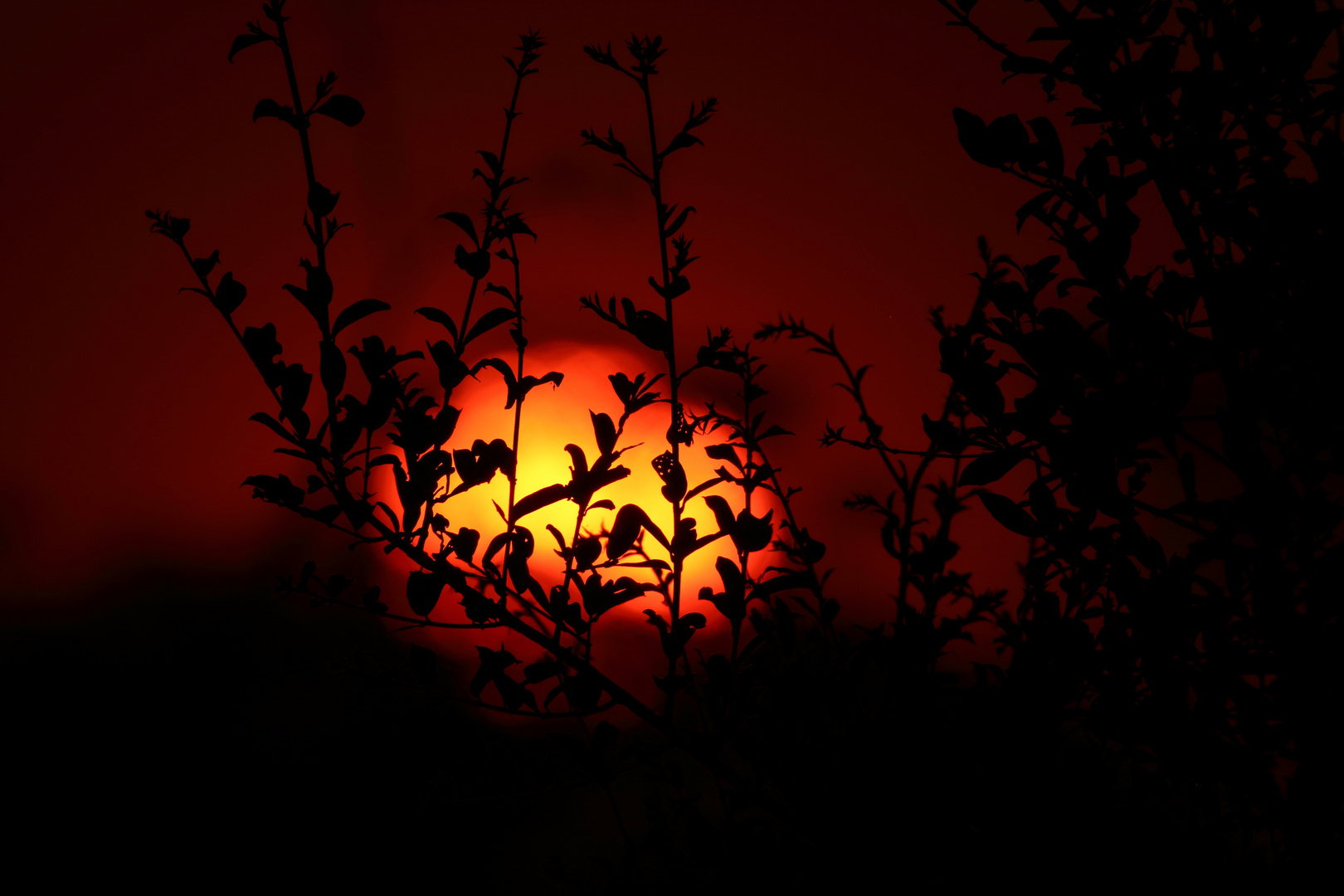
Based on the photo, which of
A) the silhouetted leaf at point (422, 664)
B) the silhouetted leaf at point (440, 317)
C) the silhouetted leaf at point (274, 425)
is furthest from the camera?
the silhouetted leaf at point (422, 664)

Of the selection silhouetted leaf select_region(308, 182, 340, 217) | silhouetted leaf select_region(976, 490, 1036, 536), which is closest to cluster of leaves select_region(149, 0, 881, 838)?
silhouetted leaf select_region(308, 182, 340, 217)

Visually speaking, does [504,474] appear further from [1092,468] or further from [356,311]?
[1092,468]

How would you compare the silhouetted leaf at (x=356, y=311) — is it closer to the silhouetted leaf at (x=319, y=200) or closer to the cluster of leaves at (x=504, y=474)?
the cluster of leaves at (x=504, y=474)

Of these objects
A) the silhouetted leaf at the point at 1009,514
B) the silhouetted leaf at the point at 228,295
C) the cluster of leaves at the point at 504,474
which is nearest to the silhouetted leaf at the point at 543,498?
the cluster of leaves at the point at 504,474

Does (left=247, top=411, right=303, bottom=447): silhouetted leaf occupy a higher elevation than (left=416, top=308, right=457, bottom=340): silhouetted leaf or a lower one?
lower

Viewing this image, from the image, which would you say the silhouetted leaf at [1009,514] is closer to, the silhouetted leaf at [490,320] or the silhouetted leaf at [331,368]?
the silhouetted leaf at [490,320]

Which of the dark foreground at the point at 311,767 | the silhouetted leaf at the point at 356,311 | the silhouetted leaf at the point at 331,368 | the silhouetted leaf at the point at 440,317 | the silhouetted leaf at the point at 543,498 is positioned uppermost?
the silhouetted leaf at the point at 440,317

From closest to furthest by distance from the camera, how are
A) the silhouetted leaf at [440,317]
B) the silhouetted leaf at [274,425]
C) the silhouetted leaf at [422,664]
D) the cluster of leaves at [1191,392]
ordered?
the cluster of leaves at [1191,392] → the silhouetted leaf at [274,425] → the silhouetted leaf at [440,317] → the silhouetted leaf at [422,664]

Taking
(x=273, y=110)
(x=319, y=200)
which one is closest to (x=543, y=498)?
(x=319, y=200)

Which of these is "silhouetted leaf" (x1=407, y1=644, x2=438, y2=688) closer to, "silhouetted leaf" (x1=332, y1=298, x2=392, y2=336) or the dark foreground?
the dark foreground

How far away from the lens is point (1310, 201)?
0.79m

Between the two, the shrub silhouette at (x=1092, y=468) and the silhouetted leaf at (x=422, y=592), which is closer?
the shrub silhouette at (x=1092, y=468)

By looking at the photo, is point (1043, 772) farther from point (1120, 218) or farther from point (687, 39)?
point (687, 39)

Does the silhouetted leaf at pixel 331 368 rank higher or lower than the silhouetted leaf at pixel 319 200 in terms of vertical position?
lower
